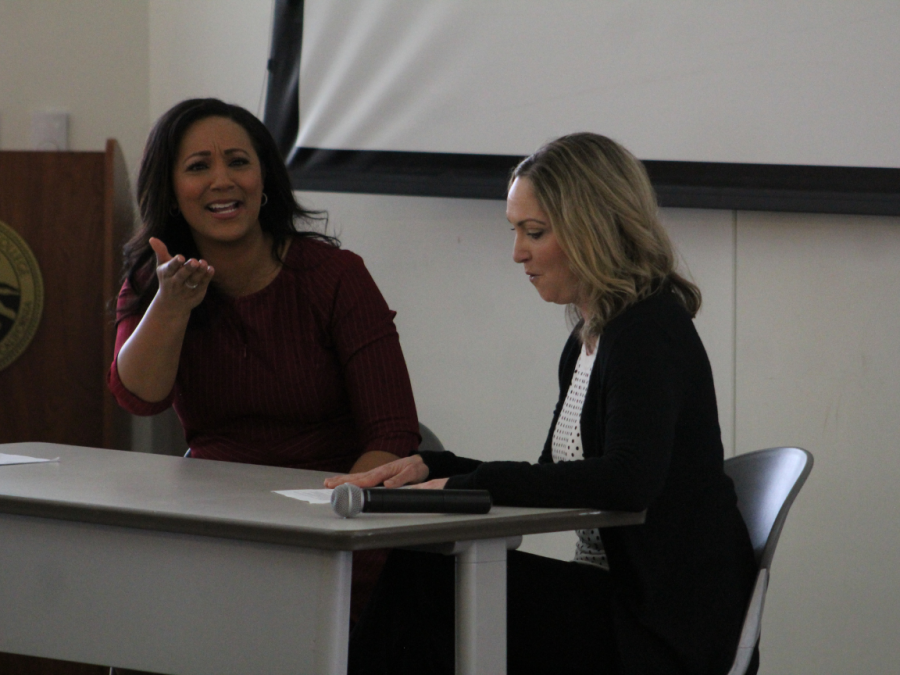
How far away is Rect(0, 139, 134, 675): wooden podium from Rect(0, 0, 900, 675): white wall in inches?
22.0

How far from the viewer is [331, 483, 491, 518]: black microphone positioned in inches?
44.1

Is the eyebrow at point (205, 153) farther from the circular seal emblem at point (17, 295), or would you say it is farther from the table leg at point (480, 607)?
the table leg at point (480, 607)

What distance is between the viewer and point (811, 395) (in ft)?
7.84

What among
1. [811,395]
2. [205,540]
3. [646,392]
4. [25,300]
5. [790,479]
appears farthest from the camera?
[25,300]

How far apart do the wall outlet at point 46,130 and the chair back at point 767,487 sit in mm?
2330

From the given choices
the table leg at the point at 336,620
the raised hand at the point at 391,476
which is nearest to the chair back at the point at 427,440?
the raised hand at the point at 391,476

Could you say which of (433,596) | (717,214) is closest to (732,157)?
(717,214)

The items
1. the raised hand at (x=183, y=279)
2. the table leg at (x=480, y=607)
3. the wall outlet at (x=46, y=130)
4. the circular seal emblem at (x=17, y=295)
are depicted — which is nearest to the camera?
the table leg at (x=480, y=607)

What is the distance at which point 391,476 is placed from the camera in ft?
4.58

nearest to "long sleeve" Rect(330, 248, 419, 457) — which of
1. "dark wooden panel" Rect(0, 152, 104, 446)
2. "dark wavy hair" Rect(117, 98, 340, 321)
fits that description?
"dark wavy hair" Rect(117, 98, 340, 321)

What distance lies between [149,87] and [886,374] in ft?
7.44

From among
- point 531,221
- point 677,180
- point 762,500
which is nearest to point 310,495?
point 531,221

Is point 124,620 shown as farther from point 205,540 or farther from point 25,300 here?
point 25,300

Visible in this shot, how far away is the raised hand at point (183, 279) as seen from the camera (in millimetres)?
1751
